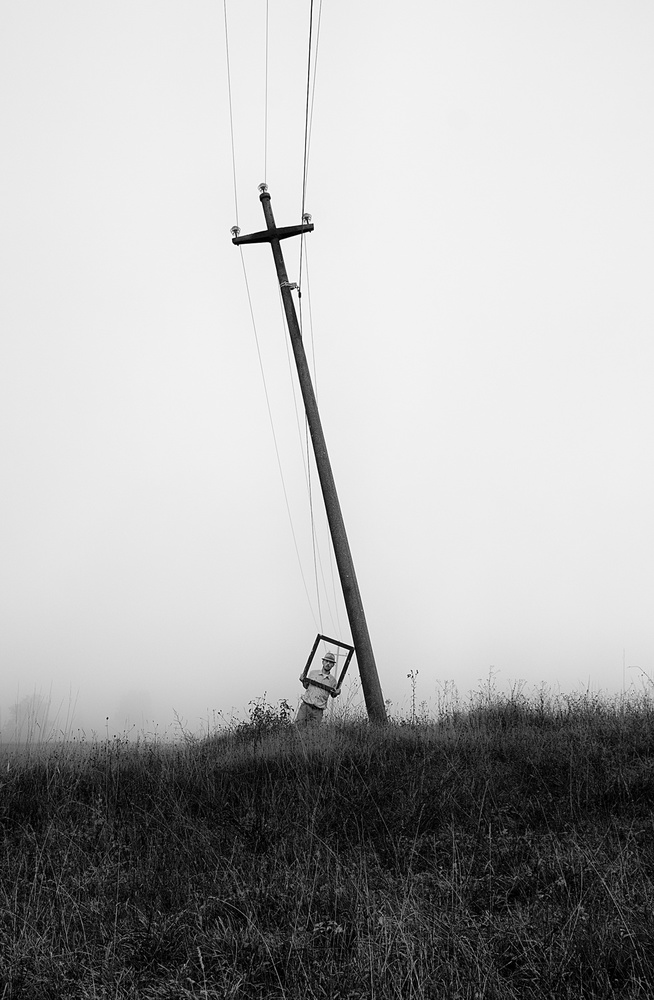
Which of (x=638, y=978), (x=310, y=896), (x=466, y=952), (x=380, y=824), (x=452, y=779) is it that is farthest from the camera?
(x=452, y=779)

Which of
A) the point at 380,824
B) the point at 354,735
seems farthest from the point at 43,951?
the point at 354,735

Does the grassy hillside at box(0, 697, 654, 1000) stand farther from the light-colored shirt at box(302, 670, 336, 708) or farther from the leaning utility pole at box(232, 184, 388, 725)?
the light-colored shirt at box(302, 670, 336, 708)

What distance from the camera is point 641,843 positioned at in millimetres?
3955

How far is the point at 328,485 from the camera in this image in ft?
29.3

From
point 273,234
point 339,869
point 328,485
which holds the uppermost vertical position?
point 273,234

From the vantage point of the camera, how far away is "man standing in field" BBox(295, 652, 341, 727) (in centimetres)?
943

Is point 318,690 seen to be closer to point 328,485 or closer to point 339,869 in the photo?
point 328,485

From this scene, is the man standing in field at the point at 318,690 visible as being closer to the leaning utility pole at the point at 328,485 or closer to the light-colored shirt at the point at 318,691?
the light-colored shirt at the point at 318,691

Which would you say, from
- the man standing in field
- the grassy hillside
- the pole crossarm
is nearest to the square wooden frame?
the man standing in field

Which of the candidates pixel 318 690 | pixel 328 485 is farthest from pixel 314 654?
pixel 328 485

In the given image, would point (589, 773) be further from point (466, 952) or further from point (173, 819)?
point (173, 819)

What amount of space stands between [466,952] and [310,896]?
2.89 feet

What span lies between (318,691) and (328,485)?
316 centimetres

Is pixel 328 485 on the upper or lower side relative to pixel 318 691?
upper
